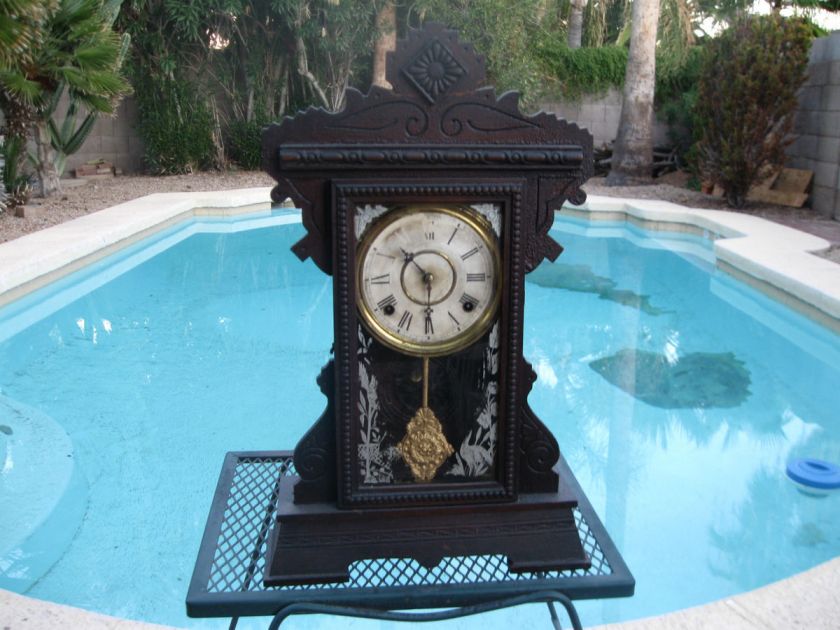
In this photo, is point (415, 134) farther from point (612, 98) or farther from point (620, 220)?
point (612, 98)

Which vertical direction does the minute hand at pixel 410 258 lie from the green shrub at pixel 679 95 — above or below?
below

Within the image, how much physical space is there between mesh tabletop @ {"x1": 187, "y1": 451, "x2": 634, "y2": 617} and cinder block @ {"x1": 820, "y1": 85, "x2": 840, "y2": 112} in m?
8.14

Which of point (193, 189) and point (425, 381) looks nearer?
point (425, 381)

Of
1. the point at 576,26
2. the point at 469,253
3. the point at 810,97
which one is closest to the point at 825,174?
the point at 810,97

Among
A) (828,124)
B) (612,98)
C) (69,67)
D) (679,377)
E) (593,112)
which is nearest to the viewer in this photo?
(679,377)

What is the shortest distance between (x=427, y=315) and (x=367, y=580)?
1.75ft

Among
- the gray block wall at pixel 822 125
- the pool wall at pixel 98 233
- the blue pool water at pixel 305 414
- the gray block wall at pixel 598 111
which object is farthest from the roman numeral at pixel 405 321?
the gray block wall at pixel 598 111

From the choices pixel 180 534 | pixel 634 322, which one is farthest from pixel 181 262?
pixel 180 534

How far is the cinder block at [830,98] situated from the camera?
27.5 ft

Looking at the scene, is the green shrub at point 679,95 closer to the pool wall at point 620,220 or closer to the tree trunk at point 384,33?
the pool wall at point 620,220

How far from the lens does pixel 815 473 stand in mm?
3330

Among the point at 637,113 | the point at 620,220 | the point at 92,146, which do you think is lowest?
the point at 620,220

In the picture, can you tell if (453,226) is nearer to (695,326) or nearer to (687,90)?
(695,326)

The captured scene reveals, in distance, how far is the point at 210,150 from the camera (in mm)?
12227
